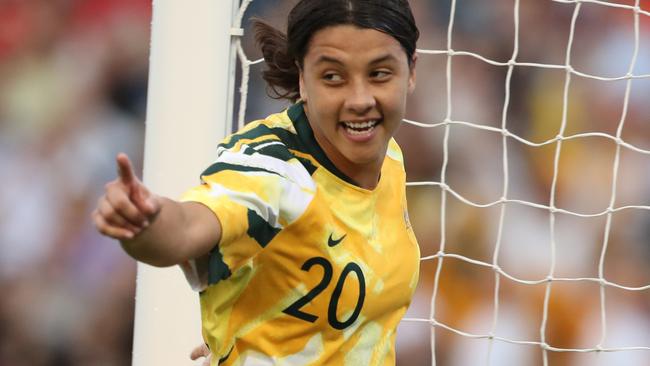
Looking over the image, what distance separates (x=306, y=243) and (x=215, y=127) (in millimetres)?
567

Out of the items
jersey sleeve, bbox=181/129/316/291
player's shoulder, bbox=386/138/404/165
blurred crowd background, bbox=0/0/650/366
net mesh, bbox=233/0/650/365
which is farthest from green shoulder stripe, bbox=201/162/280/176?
net mesh, bbox=233/0/650/365

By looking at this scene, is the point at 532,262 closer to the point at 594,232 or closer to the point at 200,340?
the point at 594,232

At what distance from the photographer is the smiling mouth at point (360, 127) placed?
1.21m

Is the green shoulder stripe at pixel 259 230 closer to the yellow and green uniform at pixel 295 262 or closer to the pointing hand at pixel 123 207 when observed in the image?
the yellow and green uniform at pixel 295 262

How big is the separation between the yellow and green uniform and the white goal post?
0.43 meters

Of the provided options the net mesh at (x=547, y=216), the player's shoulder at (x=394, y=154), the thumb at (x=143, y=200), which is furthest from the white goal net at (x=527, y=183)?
the thumb at (x=143, y=200)

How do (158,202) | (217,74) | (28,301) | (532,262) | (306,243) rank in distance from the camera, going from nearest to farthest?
(158,202) → (306,243) → (217,74) → (532,262) → (28,301)

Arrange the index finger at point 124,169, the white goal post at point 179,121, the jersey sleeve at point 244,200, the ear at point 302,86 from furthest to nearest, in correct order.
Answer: the white goal post at point 179,121 < the ear at point 302,86 < the jersey sleeve at point 244,200 < the index finger at point 124,169

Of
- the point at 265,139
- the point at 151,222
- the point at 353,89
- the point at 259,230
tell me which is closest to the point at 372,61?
the point at 353,89

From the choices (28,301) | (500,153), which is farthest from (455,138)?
(28,301)

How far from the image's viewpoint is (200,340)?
1711 millimetres

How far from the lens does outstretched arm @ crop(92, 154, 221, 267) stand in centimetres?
84

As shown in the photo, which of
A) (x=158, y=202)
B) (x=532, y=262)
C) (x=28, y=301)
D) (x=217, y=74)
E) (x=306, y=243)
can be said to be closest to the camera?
(x=158, y=202)

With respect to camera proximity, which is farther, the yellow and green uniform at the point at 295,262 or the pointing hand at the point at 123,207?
the yellow and green uniform at the point at 295,262
